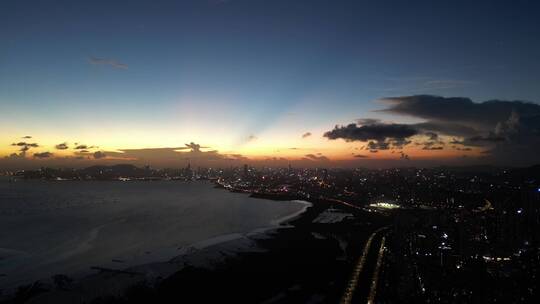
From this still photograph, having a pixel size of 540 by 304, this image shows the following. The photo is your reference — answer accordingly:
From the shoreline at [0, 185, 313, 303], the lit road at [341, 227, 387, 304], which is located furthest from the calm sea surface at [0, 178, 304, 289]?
the lit road at [341, 227, 387, 304]

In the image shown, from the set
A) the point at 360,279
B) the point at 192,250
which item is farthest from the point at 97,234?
the point at 360,279

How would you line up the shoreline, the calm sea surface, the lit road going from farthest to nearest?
the calm sea surface → the shoreline → the lit road

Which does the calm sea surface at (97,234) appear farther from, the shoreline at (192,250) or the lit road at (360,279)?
the lit road at (360,279)

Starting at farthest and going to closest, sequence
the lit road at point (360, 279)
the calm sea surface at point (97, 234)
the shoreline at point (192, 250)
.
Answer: the calm sea surface at point (97, 234) < the shoreline at point (192, 250) < the lit road at point (360, 279)

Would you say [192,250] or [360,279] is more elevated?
[360,279]

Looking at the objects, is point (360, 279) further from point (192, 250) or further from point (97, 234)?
point (97, 234)

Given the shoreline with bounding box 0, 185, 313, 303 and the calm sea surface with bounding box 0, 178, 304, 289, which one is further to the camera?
the calm sea surface with bounding box 0, 178, 304, 289

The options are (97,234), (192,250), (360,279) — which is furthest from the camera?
(97,234)

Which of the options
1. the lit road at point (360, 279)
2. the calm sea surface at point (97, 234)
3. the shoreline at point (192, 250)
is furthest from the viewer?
the calm sea surface at point (97, 234)

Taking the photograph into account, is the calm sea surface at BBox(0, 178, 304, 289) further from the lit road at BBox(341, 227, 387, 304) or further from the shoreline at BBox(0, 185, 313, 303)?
the lit road at BBox(341, 227, 387, 304)

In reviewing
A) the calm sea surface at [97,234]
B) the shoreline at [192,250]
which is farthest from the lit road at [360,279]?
the calm sea surface at [97,234]

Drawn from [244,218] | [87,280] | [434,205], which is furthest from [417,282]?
[434,205]

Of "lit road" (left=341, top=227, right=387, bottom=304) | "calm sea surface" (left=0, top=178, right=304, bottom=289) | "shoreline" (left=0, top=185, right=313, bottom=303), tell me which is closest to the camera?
"lit road" (left=341, top=227, right=387, bottom=304)
